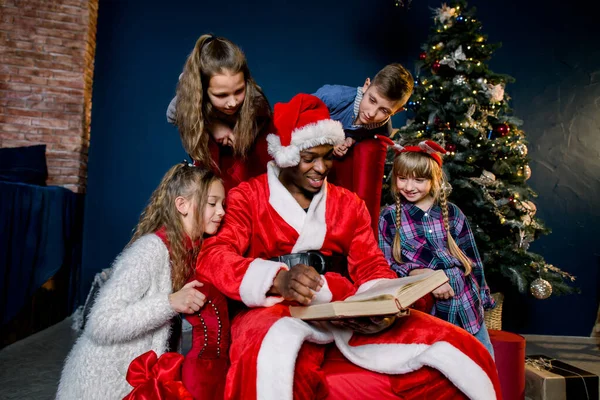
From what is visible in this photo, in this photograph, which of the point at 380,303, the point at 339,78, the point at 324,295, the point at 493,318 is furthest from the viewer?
the point at 339,78

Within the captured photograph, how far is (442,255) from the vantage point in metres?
2.33

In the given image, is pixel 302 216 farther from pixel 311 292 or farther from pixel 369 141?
pixel 369 141

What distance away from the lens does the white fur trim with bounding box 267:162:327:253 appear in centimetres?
174

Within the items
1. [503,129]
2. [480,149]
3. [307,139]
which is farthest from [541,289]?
[307,139]

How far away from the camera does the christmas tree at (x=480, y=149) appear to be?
337cm

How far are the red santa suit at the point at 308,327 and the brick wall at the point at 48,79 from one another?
285cm

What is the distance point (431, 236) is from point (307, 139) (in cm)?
102

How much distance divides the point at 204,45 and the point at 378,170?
3.51 ft

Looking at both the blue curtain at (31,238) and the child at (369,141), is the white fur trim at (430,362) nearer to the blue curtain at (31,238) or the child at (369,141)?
the child at (369,141)

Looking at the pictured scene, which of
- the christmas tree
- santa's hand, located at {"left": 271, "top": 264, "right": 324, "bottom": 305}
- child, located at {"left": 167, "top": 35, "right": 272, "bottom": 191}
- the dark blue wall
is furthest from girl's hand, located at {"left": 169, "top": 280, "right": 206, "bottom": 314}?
the dark blue wall

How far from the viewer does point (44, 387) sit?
242 centimetres

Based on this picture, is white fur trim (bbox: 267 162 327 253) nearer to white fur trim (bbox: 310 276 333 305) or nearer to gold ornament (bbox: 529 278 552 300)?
white fur trim (bbox: 310 276 333 305)

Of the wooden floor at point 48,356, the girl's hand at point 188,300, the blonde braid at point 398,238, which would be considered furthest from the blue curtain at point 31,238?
the blonde braid at point 398,238

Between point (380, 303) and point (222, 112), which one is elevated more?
point (222, 112)
